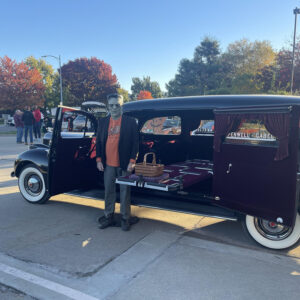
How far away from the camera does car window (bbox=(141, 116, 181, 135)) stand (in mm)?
5797

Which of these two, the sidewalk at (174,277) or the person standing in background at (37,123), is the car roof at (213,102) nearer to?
the sidewalk at (174,277)

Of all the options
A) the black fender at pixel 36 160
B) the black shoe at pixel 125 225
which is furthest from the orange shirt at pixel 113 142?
the black fender at pixel 36 160

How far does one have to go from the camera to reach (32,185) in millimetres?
5156

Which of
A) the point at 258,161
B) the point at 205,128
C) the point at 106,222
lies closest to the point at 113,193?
the point at 106,222

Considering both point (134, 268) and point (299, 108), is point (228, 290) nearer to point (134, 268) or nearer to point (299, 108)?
point (134, 268)

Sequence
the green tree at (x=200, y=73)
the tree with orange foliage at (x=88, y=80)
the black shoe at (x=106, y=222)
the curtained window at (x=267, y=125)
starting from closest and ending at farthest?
the curtained window at (x=267, y=125) < the black shoe at (x=106, y=222) < the tree with orange foliage at (x=88, y=80) < the green tree at (x=200, y=73)

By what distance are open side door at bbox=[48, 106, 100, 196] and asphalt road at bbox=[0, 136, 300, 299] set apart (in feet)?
1.97

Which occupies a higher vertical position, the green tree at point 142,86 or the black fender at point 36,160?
the green tree at point 142,86

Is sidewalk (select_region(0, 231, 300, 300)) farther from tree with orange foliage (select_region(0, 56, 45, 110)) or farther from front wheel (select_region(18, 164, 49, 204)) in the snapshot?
tree with orange foliage (select_region(0, 56, 45, 110))

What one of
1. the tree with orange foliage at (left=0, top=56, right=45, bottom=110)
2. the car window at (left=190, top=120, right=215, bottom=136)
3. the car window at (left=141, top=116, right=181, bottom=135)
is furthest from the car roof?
the tree with orange foliage at (left=0, top=56, right=45, bottom=110)

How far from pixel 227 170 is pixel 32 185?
3617 millimetres

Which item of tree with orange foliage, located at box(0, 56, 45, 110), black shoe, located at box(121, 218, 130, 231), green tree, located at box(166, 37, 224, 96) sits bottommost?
black shoe, located at box(121, 218, 130, 231)

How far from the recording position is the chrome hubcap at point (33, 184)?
511cm

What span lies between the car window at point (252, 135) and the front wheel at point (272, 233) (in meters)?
0.97
